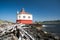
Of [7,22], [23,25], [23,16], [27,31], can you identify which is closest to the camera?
[23,16]

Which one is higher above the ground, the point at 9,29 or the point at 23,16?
the point at 23,16

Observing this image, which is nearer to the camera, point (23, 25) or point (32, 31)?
point (32, 31)

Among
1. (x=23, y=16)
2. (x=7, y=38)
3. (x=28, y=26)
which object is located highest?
(x=23, y=16)

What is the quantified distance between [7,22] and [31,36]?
4.55 feet

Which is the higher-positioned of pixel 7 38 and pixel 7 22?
pixel 7 22

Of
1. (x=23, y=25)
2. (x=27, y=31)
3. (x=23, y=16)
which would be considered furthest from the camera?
(x=23, y=25)

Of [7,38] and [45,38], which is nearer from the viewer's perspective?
[45,38]

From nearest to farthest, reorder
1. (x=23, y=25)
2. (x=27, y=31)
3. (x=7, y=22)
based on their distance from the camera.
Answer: (x=27, y=31) < (x=23, y=25) < (x=7, y=22)

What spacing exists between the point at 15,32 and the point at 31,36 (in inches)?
19.4

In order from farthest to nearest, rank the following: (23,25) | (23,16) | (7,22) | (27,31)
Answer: (7,22) < (23,25) < (27,31) < (23,16)

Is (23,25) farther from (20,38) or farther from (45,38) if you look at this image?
(45,38)

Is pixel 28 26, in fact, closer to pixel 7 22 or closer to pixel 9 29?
pixel 9 29

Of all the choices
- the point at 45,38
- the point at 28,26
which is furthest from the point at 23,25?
the point at 45,38

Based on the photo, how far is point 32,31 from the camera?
308 cm
